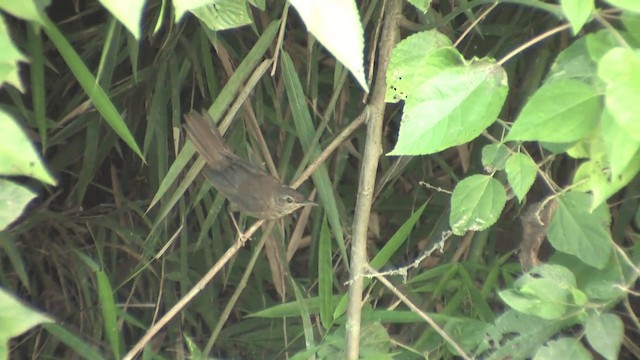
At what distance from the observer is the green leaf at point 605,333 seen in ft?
3.94

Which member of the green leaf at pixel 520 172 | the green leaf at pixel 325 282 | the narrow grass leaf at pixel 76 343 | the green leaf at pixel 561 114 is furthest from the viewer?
the narrow grass leaf at pixel 76 343

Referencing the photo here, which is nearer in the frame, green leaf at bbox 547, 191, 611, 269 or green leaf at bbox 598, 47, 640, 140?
green leaf at bbox 598, 47, 640, 140

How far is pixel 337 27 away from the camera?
69 centimetres

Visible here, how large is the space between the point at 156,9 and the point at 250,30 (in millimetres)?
273

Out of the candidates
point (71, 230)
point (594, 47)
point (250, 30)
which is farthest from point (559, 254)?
point (71, 230)

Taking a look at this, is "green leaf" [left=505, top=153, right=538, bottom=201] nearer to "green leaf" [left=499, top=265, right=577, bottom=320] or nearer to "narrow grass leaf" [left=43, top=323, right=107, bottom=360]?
"green leaf" [left=499, top=265, right=577, bottom=320]

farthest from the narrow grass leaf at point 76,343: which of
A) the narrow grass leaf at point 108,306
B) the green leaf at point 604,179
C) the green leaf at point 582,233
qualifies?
the green leaf at point 604,179

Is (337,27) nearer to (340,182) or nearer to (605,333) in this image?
(605,333)

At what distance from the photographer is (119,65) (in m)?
2.24

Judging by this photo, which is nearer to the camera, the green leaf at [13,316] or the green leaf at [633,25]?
the green leaf at [13,316]

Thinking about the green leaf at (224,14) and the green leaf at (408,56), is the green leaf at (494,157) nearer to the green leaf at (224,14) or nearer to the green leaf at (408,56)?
the green leaf at (408,56)

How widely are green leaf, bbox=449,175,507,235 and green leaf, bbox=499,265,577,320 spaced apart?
11 centimetres

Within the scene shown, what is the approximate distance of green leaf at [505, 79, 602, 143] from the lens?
983 mm

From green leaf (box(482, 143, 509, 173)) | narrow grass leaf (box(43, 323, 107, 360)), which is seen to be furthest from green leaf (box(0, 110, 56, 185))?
narrow grass leaf (box(43, 323, 107, 360))
